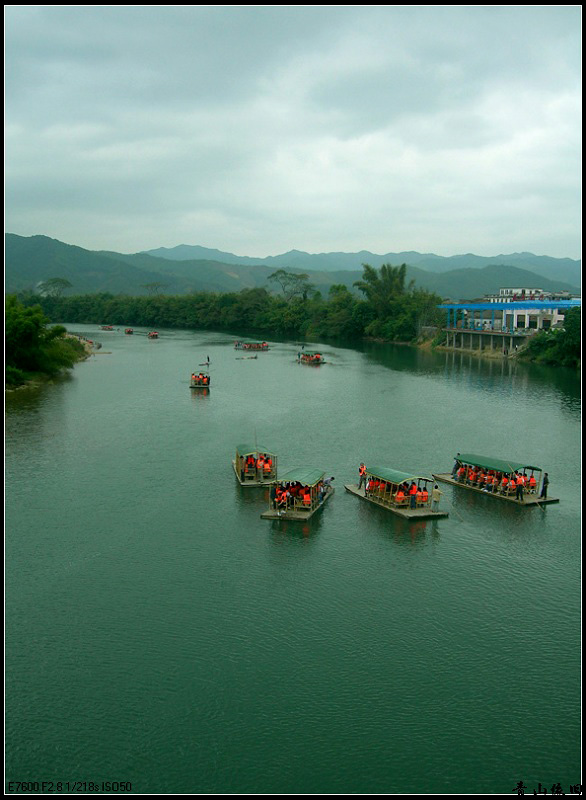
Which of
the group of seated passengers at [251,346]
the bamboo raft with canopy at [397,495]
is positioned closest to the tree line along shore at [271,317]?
the group of seated passengers at [251,346]

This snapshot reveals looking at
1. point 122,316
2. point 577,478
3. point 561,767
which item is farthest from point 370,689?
point 122,316

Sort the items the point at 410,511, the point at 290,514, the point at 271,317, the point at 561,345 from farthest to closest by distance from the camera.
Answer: the point at 271,317 < the point at 561,345 < the point at 410,511 < the point at 290,514

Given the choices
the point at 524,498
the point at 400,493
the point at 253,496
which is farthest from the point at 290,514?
the point at 524,498

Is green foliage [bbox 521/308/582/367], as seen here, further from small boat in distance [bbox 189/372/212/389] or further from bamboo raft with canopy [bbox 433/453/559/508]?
bamboo raft with canopy [bbox 433/453/559/508]

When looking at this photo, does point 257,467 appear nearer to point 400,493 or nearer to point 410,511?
point 400,493

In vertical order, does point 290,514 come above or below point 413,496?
below

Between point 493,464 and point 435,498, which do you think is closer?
point 435,498

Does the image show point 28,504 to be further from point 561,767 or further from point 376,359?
point 376,359

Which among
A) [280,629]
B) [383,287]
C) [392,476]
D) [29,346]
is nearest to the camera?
[280,629]
